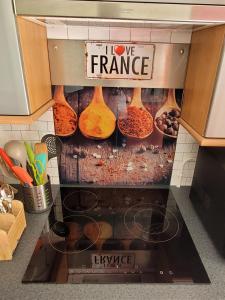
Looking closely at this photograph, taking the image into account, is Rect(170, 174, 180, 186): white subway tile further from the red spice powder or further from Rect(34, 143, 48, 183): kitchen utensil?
Rect(34, 143, 48, 183): kitchen utensil

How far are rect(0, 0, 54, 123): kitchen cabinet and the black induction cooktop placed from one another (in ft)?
1.56

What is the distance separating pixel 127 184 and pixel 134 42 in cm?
69

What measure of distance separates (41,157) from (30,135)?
18 cm

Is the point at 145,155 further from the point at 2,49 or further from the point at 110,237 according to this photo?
the point at 2,49

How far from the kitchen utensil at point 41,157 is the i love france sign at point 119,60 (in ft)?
1.24

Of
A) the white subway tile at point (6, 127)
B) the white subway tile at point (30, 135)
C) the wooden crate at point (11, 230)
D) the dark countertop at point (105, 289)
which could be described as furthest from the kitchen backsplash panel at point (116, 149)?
the dark countertop at point (105, 289)

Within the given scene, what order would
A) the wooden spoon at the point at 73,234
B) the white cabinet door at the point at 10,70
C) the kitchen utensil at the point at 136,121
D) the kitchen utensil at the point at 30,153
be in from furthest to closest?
1. the kitchen utensil at the point at 136,121
2. the kitchen utensil at the point at 30,153
3. the wooden spoon at the point at 73,234
4. the white cabinet door at the point at 10,70

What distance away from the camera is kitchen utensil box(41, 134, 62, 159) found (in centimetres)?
107

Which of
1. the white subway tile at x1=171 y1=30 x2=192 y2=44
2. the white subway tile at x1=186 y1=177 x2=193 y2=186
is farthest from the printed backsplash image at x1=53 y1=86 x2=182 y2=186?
the white subway tile at x1=171 y1=30 x2=192 y2=44

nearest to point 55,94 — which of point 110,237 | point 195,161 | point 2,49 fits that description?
point 2,49

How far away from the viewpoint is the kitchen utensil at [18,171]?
91cm

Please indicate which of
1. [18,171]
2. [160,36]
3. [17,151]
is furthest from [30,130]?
[160,36]

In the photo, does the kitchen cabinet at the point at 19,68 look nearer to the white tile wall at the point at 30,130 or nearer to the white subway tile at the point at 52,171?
the white tile wall at the point at 30,130

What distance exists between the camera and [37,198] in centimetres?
97
